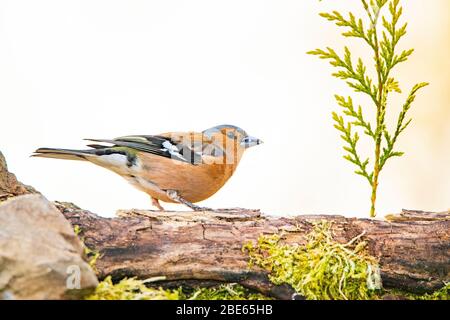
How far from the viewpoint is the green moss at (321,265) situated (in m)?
2.96

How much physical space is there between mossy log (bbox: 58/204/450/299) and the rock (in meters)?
0.45

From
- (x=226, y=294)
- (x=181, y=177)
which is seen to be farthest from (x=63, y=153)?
(x=226, y=294)

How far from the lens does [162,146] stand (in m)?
4.31

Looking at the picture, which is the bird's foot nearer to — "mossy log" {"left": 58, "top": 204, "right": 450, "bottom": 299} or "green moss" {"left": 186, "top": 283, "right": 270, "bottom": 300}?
"mossy log" {"left": 58, "top": 204, "right": 450, "bottom": 299}

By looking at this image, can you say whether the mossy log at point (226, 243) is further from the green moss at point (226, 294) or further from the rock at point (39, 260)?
the rock at point (39, 260)

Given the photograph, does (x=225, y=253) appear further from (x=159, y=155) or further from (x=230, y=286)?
(x=159, y=155)

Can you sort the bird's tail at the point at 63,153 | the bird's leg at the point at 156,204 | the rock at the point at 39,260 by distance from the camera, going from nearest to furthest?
the rock at the point at 39,260 < the bird's tail at the point at 63,153 < the bird's leg at the point at 156,204

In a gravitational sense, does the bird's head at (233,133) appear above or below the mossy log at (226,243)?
above

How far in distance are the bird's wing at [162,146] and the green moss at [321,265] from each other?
44.9 inches

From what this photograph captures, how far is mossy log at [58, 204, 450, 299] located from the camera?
304cm

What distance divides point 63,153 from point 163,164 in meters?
0.65

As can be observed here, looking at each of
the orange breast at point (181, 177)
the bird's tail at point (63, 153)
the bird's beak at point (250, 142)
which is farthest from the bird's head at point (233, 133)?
the bird's tail at point (63, 153)

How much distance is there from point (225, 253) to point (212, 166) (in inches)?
43.3

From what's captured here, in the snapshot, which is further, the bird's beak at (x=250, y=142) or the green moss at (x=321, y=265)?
the bird's beak at (x=250, y=142)
